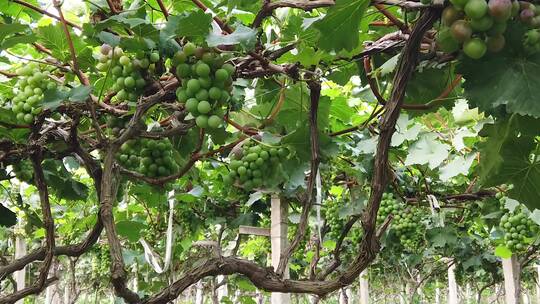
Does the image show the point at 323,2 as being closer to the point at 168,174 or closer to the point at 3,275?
the point at 168,174

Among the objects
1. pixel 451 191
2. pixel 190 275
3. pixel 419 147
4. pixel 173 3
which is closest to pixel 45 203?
pixel 190 275

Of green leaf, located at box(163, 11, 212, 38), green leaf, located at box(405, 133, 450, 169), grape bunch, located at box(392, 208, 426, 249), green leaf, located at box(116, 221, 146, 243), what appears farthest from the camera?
grape bunch, located at box(392, 208, 426, 249)

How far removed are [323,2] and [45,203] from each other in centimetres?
101

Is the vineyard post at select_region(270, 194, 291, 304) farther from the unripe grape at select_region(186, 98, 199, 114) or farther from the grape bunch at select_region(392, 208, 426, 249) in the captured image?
the unripe grape at select_region(186, 98, 199, 114)

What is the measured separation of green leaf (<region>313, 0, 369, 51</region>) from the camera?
1035mm

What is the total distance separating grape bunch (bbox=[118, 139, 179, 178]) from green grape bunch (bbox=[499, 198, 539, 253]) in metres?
2.19

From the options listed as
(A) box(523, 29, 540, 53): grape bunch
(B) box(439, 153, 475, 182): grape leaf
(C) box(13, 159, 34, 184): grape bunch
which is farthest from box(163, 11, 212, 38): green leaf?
(B) box(439, 153, 475, 182): grape leaf

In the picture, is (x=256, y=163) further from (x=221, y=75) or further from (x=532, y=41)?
(x=532, y=41)

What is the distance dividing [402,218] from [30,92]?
9.31 feet

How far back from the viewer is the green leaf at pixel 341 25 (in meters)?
1.04

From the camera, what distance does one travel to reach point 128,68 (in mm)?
1382

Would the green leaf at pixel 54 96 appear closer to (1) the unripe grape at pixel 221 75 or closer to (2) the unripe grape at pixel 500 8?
(1) the unripe grape at pixel 221 75

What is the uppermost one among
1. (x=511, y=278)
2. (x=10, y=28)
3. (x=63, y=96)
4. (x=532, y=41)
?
(x=10, y=28)

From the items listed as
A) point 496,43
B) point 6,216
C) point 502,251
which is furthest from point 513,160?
point 502,251
